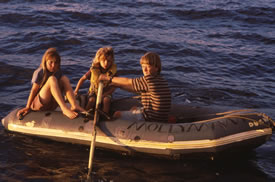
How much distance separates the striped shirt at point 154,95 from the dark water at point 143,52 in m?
0.72

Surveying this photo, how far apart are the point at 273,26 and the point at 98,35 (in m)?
7.32

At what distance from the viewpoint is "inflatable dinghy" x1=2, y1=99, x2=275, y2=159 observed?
16.7ft

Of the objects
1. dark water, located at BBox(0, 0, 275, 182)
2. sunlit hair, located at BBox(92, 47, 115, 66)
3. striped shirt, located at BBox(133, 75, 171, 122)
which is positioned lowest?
dark water, located at BBox(0, 0, 275, 182)

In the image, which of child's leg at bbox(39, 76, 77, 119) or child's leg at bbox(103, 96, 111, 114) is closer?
child's leg at bbox(39, 76, 77, 119)

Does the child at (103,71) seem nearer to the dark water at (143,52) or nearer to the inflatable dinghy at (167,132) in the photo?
the inflatable dinghy at (167,132)

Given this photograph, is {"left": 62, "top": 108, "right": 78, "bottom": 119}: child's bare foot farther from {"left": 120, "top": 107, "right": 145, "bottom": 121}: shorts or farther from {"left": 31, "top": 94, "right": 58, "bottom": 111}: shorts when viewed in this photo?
{"left": 120, "top": 107, "right": 145, "bottom": 121}: shorts

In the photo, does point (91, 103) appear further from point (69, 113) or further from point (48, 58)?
point (48, 58)

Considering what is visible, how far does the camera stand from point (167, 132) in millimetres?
5172

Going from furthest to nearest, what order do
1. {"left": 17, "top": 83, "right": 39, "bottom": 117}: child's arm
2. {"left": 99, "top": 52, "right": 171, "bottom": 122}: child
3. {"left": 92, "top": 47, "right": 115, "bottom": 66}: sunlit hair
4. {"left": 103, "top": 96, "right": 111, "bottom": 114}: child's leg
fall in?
{"left": 103, "top": 96, "right": 111, "bottom": 114}: child's leg, {"left": 92, "top": 47, "right": 115, "bottom": 66}: sunlit hair, {"left": 17, "top": 83, "right": 39, "bottom": 117}: child's arm, {"left": 99, "top": 52, "right": 171, "bottom": 122}: child

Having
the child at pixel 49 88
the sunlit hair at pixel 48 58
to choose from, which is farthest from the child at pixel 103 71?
the sunlit hair at pixel 48 58

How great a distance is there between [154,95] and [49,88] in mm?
1680

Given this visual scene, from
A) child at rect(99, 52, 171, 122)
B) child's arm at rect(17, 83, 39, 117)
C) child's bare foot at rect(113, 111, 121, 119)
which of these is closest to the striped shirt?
child at rect(99, 52, 171, 122)

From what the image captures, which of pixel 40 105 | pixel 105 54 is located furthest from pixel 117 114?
pixel 40 105

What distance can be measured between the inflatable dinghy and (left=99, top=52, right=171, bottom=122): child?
0.21m
